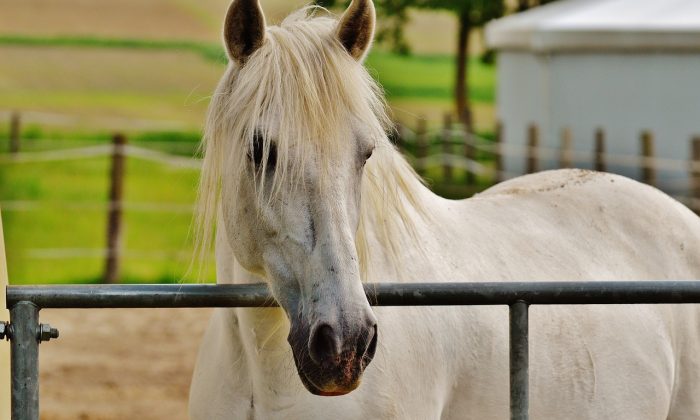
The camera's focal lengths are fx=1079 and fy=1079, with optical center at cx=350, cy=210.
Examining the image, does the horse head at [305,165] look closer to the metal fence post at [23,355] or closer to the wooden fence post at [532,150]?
the metal fence post at [23,355]

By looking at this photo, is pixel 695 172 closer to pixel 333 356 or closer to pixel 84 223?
pixel 84 223

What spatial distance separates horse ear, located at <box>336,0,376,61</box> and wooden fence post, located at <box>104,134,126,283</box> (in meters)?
8.37

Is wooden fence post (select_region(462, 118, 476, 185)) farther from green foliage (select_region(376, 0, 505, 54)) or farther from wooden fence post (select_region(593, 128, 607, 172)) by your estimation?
green foliage (select_region(376, 0, 505, 54))

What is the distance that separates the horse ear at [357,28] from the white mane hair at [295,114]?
0.03m

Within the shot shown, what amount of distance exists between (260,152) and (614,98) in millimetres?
15635

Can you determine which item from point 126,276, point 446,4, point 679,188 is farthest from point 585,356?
point 446,4

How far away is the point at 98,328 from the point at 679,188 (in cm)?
916

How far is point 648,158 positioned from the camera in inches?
572

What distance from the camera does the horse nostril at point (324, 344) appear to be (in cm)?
214

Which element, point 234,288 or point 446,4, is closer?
point 234,288

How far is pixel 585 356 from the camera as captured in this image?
3203mm

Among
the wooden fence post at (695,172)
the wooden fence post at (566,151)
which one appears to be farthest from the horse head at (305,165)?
the wooden fence post at (566,151)

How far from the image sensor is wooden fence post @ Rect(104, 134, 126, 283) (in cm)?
1068

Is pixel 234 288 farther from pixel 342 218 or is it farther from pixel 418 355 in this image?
pixel 418 355
